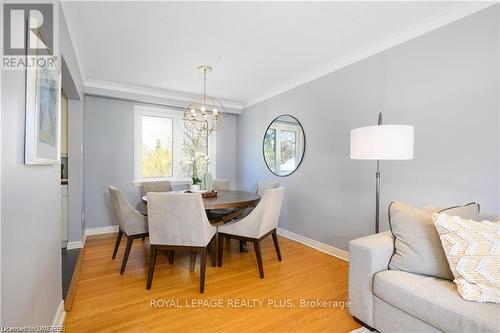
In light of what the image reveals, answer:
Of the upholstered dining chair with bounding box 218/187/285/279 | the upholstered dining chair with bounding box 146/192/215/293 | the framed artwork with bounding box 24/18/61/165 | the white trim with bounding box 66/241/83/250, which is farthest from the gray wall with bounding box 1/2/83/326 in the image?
the white trim with bounding box 66/241/83/250

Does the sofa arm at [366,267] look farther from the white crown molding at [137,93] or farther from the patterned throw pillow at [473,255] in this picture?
the white crown molding at [137,93]

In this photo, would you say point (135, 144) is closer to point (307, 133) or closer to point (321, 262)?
point (307, 133)

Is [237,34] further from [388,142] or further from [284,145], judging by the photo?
[284,145]

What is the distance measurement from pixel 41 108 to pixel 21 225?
60cm

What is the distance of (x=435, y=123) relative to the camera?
207 centimetres

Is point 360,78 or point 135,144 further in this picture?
point 135,144

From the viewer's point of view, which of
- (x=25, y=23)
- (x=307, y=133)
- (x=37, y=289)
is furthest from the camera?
(x=307, y=133)

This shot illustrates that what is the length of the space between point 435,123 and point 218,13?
206 cm

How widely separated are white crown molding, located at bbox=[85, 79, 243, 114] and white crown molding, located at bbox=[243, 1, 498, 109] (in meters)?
1.82

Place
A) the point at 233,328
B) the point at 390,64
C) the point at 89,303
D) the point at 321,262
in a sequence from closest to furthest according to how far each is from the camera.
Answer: the point at 233,328, the point at 89,303, the point at 390,64, the point at 321,262

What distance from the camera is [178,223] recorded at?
2135mm

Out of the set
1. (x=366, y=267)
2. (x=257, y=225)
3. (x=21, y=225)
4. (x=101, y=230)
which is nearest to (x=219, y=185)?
(x=257, y=225)

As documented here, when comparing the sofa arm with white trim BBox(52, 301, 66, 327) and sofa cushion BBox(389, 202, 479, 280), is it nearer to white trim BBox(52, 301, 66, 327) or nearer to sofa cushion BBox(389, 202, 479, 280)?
sofa cushion BBox(389, 202, 479, 280)

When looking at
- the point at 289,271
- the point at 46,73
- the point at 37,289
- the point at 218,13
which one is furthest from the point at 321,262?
the point at 46,73
